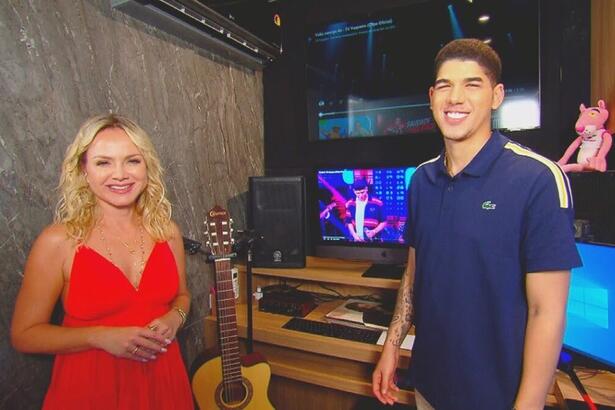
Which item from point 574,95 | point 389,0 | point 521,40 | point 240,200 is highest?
point 389,0

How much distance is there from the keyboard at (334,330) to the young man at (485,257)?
525mm

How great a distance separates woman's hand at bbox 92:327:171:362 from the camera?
113 cm

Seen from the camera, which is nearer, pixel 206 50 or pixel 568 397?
pixel 568 397

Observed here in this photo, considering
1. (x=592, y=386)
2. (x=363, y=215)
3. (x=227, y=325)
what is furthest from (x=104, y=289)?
(x=592, y=386)

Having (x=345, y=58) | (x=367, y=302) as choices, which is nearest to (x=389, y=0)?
(x=345, y=58)

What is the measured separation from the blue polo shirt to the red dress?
85 cm

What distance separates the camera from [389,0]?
90.0 inches

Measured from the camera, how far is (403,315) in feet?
4.54

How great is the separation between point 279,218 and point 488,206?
1.25 m

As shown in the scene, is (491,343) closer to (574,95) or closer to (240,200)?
(574,95)

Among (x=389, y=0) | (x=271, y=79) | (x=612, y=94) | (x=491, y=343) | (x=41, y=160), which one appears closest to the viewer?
(x=491, y=343)

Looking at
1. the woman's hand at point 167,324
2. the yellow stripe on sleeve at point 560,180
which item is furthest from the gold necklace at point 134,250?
the yellow stripe on sleeve at point 560,180

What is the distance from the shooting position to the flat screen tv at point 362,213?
203 cm

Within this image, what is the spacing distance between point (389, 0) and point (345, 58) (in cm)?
40
